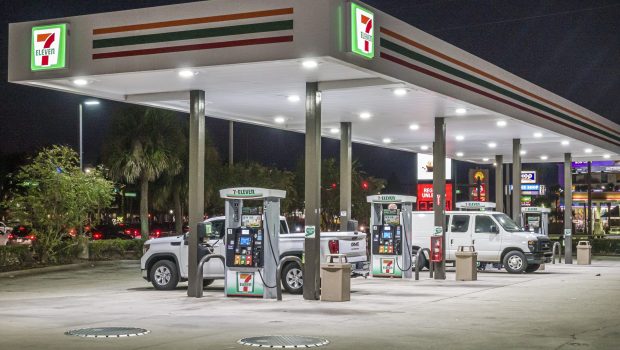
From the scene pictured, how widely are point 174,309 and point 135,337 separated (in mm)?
4178

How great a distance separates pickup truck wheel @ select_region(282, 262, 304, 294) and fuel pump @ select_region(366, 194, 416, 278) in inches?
239

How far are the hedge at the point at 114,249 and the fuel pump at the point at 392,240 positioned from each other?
1430cm

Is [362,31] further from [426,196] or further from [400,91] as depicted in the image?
[426,196]

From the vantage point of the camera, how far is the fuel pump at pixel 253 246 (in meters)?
19.5

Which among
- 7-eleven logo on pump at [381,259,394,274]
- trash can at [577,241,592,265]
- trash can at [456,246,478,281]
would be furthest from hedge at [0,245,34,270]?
trash can at [577,241,592,265]

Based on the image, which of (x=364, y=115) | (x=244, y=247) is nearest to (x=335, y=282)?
(x=244, y=247)

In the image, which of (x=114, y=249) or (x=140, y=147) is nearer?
(x=114, y=249)

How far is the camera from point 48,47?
1884cm

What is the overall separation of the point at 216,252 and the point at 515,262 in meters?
11.1

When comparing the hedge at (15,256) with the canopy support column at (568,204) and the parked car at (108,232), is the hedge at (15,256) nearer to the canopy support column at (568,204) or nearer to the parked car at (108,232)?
the parked car at (108,232)

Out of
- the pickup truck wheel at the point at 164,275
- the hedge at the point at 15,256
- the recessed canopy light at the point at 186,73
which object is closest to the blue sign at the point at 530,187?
the hedge at the point at 15,256

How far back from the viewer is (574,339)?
12.9 meters

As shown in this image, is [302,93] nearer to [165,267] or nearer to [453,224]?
[165,267]

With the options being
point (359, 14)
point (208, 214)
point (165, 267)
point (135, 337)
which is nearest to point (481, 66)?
point (359, 14)
